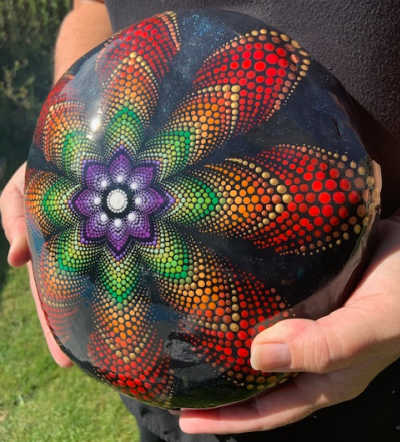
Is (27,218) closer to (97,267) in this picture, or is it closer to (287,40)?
(97,267)

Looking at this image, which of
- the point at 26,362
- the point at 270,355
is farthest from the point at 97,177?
the point at 26,362

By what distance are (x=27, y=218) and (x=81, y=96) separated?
0.32 m

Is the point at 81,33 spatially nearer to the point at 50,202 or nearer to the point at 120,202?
the point at 50,202

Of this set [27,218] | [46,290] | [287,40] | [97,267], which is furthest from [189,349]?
[287,40]

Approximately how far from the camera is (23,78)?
5414mm

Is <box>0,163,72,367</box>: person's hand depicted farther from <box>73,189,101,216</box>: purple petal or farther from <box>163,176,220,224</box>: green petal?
<box>163,176,220,224</box>: green petal

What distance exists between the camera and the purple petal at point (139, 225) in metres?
1.11

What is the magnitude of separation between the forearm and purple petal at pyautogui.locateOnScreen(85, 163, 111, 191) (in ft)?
2.62

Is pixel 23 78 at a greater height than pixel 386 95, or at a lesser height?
lesser

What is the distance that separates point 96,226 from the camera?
1156 mm

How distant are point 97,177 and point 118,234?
0.13 meters

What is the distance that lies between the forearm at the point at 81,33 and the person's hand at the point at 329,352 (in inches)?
45.6

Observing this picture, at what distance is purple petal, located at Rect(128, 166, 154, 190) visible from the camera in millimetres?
1117

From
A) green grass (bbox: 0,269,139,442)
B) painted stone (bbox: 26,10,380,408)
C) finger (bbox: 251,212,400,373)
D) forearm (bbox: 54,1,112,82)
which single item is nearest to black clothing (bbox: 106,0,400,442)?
painted stone (bbox: 26,10,380,408)
